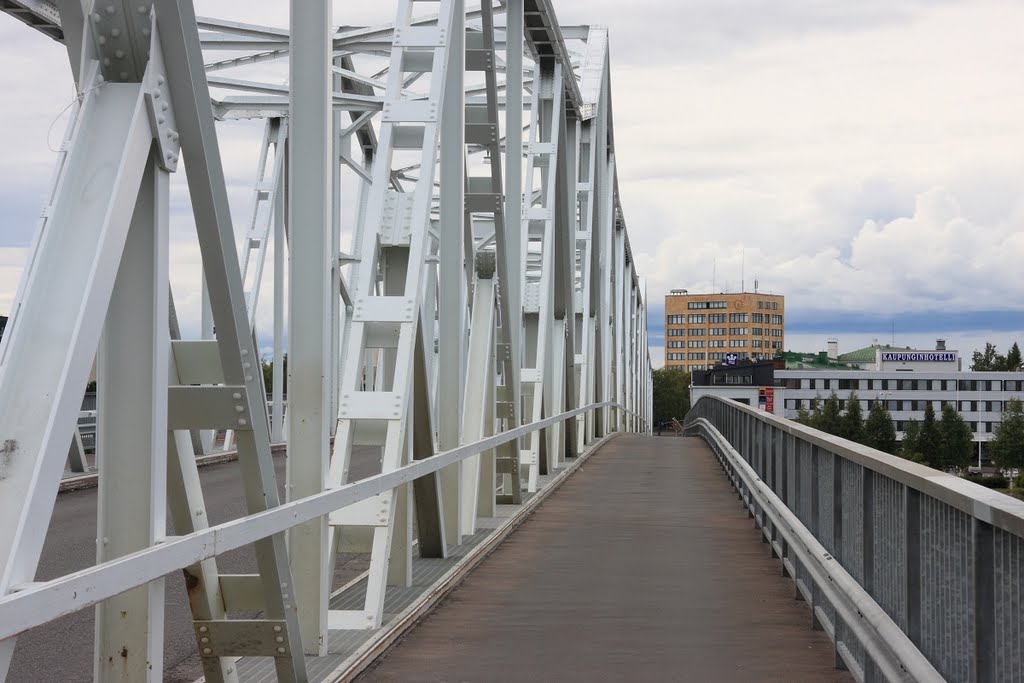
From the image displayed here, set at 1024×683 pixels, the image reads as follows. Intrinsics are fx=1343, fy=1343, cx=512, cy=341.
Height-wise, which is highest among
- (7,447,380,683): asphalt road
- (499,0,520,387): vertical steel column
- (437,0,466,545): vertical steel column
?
(499,0,520,387): vertical steel column

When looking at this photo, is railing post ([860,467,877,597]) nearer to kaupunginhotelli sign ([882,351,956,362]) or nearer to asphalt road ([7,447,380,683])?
asphalt road ([7,447,380,683])

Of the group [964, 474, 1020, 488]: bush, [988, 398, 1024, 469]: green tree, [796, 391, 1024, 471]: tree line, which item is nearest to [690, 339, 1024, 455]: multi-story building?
[796, 391, 1024, 471]: tree line

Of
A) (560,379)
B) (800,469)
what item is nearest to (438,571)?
(800,469)

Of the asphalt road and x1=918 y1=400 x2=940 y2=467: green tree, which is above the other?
the asphalt road

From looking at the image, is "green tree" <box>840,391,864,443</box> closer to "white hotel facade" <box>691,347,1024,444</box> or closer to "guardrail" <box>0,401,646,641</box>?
"white hotel facade" <box>691,347,1024,444</box>

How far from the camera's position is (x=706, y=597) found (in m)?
8.70

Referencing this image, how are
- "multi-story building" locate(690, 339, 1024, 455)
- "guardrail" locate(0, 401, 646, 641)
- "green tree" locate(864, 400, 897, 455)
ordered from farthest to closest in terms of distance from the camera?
"multi-story building" locate(690, 339, 1024, 455) → "green tree" locate(864, 400, 897, 455) → "guardrail" locate(0, 401, 646, 641)

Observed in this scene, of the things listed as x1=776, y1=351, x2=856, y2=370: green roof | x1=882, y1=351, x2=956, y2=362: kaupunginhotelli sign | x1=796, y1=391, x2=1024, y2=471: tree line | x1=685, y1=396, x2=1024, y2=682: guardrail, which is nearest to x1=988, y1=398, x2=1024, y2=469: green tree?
x1=796, y1=391, x2=1024, y2=471: tree line

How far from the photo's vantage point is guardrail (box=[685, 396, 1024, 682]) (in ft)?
12.2

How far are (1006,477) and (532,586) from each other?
157 metres

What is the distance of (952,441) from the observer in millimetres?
146000

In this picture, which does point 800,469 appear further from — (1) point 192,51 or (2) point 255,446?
(1) point 192,51

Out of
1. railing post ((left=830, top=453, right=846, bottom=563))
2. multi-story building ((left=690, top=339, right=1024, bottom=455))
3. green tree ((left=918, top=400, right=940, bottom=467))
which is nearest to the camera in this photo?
railing post ((left=830, top=453, right=846, bottom=563))

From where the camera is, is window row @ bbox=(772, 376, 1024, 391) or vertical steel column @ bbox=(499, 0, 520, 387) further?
window row @ bbox=(772, 376, 1024, 391)
